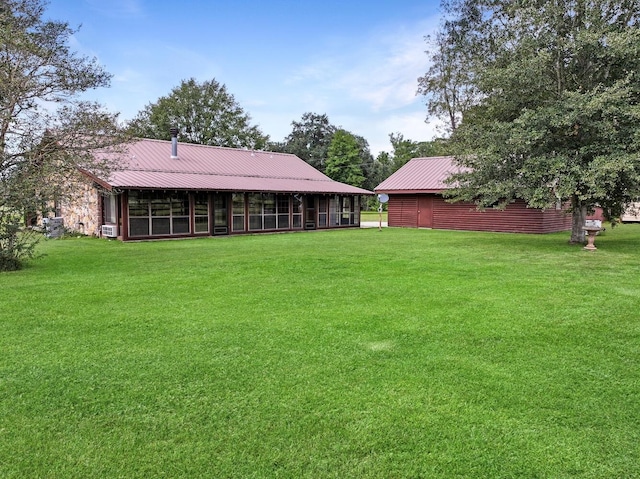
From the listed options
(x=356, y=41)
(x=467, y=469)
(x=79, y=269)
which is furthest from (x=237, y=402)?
(x=356, y=41)

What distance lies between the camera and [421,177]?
23125mm

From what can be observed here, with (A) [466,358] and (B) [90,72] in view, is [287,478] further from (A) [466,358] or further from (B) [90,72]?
(B) [90,72]

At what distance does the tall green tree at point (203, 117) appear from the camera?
125ft

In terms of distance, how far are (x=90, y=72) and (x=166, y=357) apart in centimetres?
776

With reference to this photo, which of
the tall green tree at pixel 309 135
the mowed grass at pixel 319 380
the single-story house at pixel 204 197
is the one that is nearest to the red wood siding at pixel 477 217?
the single-story house at pixel 204 197

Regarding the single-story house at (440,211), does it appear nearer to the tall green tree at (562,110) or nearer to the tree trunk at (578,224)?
the tree trunk at (578,224)

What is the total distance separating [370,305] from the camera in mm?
5688

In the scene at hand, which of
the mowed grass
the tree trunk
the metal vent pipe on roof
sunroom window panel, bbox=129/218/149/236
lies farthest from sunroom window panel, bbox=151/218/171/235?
the tree trunk

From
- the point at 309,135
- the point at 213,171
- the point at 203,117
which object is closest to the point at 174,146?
the point at 213,171

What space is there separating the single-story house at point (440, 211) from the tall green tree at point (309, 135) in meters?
29.7

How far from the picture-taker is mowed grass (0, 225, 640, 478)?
2381 millimetres

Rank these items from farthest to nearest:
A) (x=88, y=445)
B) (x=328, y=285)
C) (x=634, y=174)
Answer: (x=634, y=174) → (x=328, y=285) → (x=88, y=445)

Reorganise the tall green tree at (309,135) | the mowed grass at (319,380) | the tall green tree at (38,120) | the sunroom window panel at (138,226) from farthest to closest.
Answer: the tall green tree at (309,135), the sunroom window panel at (138,226), the tall green tree at (38,120), the mowed grass at (319,380)

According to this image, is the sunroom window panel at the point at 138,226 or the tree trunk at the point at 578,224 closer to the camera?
the tree trunk at the point at 578,224
